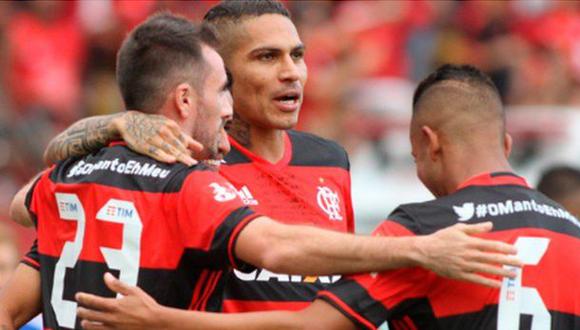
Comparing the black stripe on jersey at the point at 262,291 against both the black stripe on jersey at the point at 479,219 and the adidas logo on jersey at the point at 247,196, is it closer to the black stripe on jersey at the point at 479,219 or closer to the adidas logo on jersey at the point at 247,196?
the adidas logo on jersey at the point at 247,196

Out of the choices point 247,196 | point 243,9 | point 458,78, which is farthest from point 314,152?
point 458,78

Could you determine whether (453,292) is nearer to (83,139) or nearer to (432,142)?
(432,142)

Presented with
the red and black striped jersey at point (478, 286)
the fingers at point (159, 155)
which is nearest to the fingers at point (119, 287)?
the fingers at point (159, 155)

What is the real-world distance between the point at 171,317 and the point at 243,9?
6.70 ft

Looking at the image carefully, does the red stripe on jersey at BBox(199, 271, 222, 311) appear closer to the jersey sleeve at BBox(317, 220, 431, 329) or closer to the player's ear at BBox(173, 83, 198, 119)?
the jersey sleeve at BBox(317, 220, 431, 329)

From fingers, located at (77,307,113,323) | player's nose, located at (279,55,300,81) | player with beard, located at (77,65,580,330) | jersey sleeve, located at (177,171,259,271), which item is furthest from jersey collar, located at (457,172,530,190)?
fingers, located at (77,307,113,323)

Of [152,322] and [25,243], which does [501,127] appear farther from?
[25,243]

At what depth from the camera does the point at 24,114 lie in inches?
551

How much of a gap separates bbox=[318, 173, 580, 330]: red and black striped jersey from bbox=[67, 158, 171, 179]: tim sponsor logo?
847 mm

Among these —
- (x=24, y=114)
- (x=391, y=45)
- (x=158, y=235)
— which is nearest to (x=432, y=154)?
(x=158, y=235)

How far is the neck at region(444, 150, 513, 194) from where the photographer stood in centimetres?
575

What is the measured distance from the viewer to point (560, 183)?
8977 millimetres

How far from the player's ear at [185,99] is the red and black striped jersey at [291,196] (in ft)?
2.87

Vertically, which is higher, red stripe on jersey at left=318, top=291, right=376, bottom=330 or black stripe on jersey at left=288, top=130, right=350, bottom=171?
black stripe on jersey at left=288, top=130, right=350, bottom=171
